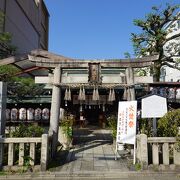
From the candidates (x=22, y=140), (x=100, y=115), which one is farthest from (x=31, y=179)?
(x=100, y=115)

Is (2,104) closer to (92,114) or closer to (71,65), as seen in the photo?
(71,65)

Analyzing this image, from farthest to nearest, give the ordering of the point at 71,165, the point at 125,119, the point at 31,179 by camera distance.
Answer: the point at 125,119, the point at 71,165, the point at 31,179

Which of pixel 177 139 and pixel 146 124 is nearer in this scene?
pixel 177 139

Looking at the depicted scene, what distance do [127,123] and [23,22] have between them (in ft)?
87.0

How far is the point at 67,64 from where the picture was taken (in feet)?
39.0

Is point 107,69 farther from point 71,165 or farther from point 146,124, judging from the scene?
point 71,165

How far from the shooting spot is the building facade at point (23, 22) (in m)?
26.8

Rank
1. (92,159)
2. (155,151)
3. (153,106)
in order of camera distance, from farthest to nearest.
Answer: (92,159)
(153,106)
(155,151)

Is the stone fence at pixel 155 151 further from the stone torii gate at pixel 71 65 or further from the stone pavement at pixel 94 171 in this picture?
the stone torii gate at pixel 71 65

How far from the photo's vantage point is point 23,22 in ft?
109

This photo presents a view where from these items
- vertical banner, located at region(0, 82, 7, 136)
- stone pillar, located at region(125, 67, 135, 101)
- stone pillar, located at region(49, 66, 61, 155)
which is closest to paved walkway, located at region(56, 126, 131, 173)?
stone pillar, located at region(49, 66, 61, 155)

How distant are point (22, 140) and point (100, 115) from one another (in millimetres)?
14939

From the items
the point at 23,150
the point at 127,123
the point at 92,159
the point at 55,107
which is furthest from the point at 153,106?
the point at 23,150

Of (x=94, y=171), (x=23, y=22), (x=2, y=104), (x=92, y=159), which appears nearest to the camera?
(x=94, y=171)
